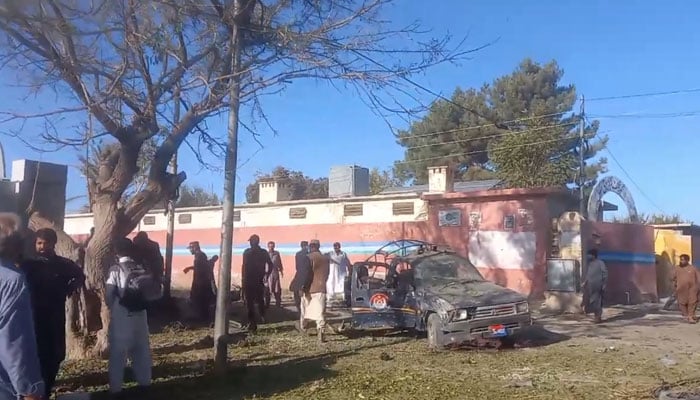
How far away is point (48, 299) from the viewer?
6.57m

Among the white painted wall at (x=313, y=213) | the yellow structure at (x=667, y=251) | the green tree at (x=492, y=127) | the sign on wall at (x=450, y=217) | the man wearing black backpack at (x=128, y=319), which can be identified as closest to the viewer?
the man wearing black backpack at (x=128, y=319)

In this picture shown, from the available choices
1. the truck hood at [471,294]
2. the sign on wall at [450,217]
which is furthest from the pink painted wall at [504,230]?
the truck hood at [471,294]

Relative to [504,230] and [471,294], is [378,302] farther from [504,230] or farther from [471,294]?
A: [504,230]

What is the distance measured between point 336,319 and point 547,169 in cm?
2256

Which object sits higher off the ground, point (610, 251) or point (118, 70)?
point (118, 70)

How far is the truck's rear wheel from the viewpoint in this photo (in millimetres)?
11780

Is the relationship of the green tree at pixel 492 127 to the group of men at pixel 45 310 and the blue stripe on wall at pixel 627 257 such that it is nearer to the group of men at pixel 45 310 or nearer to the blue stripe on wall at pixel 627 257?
the blue stripe on wall at pixel 627 257

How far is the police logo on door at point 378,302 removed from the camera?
1305cm

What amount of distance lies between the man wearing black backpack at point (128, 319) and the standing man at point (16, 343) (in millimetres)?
3534

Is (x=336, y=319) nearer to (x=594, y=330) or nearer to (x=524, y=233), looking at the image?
(x=594, y=330)

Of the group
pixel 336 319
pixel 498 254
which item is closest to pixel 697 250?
pixel 498 254

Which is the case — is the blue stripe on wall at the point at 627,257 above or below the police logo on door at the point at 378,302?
above

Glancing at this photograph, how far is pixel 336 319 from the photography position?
15.0m

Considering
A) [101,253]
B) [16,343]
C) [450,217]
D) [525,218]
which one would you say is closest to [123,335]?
[101,253]
